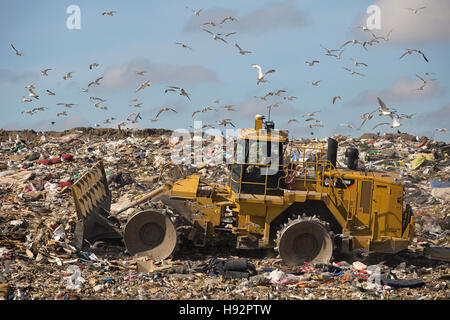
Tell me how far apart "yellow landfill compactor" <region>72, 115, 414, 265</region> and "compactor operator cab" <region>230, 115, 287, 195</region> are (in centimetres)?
2

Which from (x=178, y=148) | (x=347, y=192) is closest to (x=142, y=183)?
(x=178, y=148)

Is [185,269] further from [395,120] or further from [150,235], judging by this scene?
[395,120]

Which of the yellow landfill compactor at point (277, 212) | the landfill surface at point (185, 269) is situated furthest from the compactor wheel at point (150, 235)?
the landfill surface at point (185, 269)

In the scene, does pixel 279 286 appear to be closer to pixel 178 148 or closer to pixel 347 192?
pixel 347 192

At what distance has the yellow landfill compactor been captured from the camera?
978 centimetres

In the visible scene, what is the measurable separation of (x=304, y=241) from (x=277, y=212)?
0.72m

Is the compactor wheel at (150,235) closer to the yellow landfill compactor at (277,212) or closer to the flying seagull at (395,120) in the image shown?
the yellow landfill compactor at (277,212)

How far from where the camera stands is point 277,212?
9.90 metres

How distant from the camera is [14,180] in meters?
17.3

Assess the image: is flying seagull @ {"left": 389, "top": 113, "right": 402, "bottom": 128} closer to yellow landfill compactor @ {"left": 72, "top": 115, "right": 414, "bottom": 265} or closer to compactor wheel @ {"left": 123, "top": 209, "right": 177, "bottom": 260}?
yellow landfill compactor @ {"left": 72, "top": 115, "right": 414, "bottom": 265}

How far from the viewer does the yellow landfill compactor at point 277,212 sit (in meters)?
9.78

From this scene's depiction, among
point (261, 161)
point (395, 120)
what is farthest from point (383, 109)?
point (261, 161)

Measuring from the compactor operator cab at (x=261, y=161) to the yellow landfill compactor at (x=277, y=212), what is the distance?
2 cm

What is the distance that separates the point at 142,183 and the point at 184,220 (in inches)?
300
